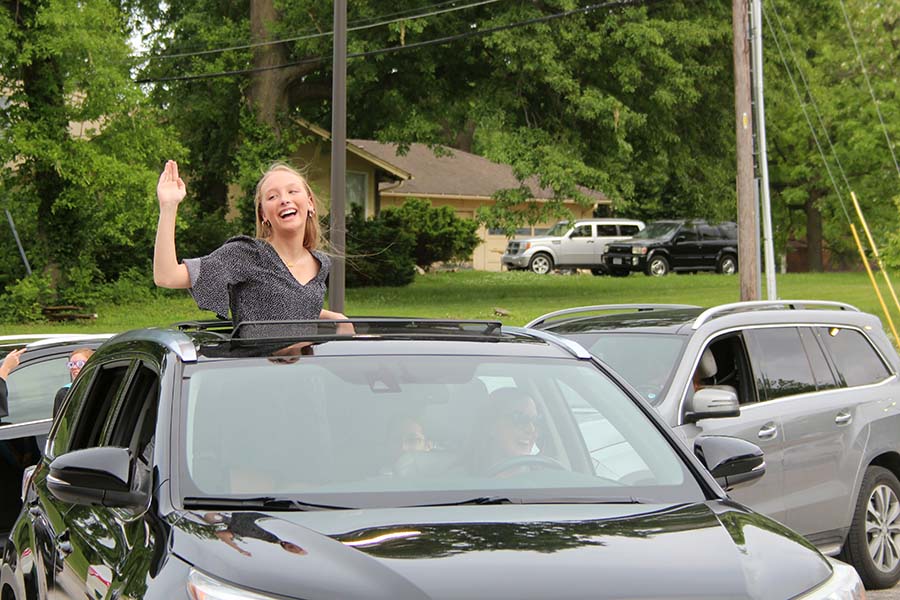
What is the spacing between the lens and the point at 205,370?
162 inches

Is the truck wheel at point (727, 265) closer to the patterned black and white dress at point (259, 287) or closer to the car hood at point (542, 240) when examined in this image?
the car hood at point (542, 240)

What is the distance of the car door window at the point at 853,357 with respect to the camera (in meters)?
8.78

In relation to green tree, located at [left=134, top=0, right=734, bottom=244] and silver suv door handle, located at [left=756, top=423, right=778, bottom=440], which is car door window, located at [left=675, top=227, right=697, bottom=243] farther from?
silver suv door handle, located at [left=756, top=423, right=778, bottom=440]

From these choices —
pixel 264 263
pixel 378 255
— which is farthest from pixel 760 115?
pixel 264 263

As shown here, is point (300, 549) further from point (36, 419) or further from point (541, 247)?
point (541, 247)

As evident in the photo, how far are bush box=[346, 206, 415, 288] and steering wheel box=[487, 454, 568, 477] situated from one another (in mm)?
29916

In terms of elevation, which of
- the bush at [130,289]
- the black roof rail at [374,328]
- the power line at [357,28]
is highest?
the power line at [357,28]

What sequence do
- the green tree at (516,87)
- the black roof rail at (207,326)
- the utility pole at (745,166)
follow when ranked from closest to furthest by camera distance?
the black roof rail at (207,326), the utility pole at (745,166), the green tree at (516,87)

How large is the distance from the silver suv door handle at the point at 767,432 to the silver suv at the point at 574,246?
4028 centimetres

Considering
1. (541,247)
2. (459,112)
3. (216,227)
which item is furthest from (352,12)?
(541,247)

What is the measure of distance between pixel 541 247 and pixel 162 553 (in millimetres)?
45342

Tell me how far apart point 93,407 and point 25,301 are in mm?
21577

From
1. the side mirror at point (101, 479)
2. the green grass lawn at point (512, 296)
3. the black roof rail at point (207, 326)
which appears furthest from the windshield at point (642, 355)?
the green grass lawn at point (512, 296)

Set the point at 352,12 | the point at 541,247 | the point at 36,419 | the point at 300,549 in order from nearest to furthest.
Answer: the point at 300,549
the point at 36,419
the point at 352,12
the point at 541,247
